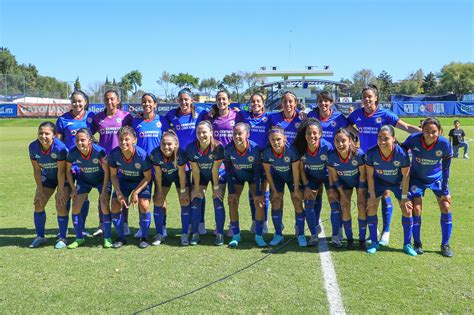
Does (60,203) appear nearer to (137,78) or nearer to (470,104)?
(470,104)

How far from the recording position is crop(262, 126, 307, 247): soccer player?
4953 millimetres

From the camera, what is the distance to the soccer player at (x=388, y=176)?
4.65 meters

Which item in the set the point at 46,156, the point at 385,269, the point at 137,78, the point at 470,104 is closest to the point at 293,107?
the point at 385,269

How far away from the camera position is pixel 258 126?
5.81 m

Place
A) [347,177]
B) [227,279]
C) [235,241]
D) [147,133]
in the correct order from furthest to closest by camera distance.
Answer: [147,133]
[235,241]
[347,177]
[227,279]

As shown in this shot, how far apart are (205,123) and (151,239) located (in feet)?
5.63

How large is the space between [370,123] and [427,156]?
95 centimetres

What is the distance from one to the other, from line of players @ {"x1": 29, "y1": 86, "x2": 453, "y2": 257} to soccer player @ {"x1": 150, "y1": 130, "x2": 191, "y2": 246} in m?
0.01

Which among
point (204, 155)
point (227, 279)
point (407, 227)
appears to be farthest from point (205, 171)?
point (407, 227)

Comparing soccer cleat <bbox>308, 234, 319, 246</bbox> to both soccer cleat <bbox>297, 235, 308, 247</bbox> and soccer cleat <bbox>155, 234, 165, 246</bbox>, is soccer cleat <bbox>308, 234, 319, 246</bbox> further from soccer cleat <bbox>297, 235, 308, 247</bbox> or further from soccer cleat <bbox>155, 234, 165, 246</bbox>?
soccer cleat <bbox>155, 234, 165, 246</bbox>

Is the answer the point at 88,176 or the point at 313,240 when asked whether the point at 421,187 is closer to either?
the point at 313,240

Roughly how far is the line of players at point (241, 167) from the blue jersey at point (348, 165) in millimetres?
12

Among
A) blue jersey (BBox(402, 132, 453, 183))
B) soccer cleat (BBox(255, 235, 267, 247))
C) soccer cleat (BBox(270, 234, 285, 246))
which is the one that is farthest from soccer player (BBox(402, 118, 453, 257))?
soccer cleat (BBox(255, 235, 267, 247))

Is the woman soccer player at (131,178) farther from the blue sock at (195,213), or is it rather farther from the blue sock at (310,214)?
the blue sock at (310,214)
